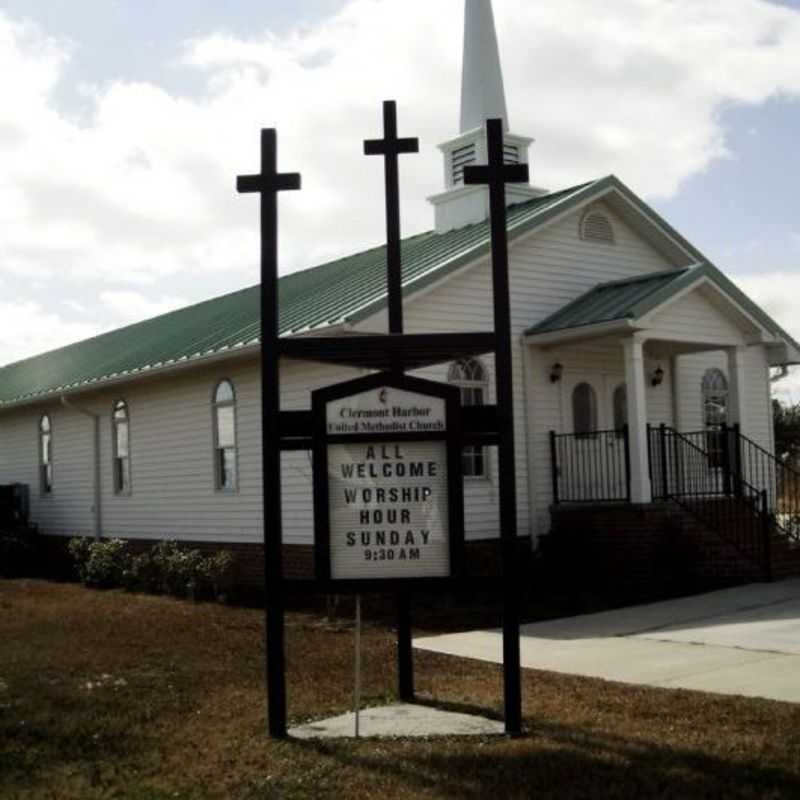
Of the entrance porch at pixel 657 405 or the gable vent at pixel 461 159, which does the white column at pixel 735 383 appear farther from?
the gable vent at pixel 461 159

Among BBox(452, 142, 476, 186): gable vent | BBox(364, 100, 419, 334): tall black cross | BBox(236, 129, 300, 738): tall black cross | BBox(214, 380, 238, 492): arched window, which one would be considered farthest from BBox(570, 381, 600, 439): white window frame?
BBox(236, 129, 300, 738): tall black cross

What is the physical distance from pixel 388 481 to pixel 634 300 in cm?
949

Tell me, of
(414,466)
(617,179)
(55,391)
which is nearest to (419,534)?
(414,466)

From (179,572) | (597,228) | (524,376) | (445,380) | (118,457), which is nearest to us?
(445,380)

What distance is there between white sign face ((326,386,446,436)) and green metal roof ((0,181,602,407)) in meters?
6.99

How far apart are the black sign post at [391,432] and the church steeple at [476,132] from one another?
12305 mm

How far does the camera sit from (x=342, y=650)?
10.8 meters

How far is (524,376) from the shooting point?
16.6m

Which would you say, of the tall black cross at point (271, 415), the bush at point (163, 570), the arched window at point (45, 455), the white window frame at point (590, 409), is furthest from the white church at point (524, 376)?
the tall black cross at point (271, 415)

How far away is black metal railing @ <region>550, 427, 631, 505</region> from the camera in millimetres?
16812

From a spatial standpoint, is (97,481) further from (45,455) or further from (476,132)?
(476,132)

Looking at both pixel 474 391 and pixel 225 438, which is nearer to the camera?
pixel 474 391

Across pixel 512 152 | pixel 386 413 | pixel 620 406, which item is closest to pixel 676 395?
pixel 620 406

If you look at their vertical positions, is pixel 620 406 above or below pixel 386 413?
above
